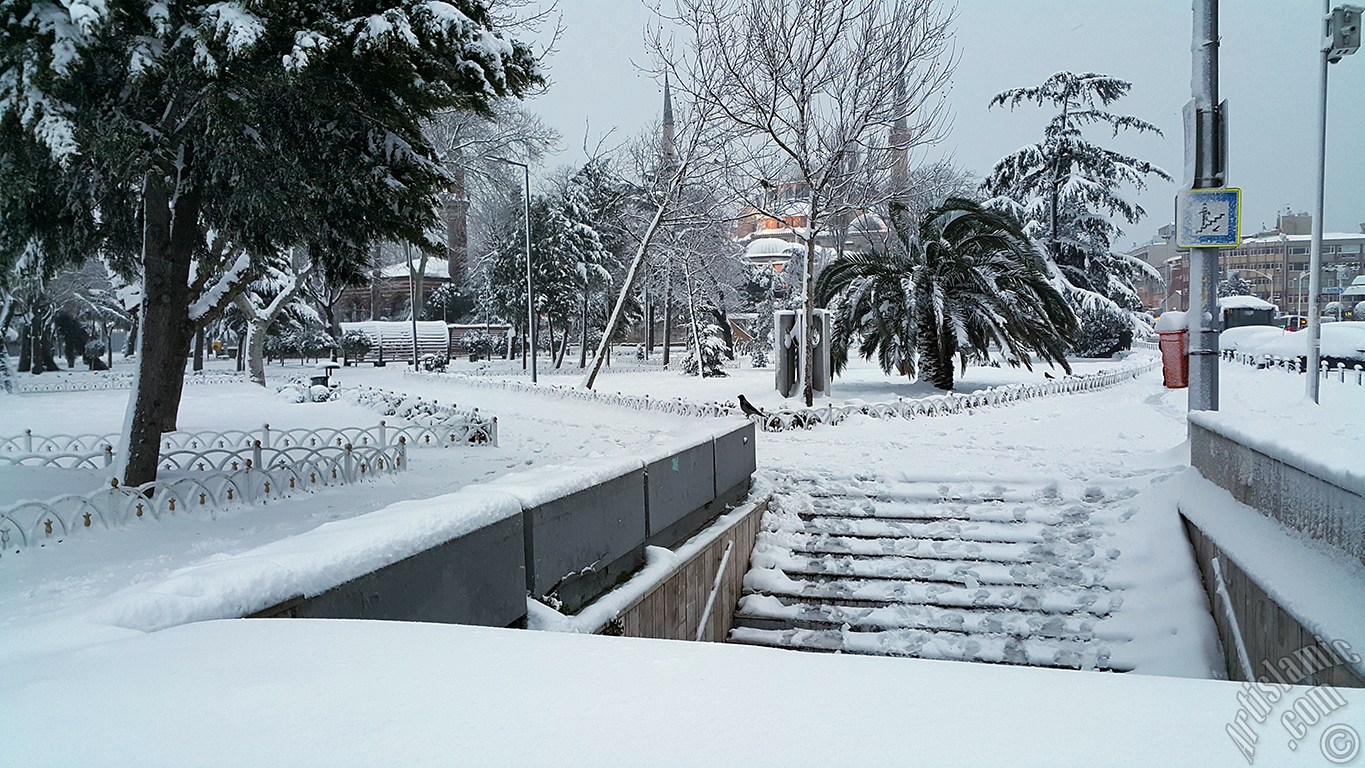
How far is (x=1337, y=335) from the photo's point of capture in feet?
80.9

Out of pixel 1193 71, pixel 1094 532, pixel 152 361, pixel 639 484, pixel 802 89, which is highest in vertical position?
pixel 802 89

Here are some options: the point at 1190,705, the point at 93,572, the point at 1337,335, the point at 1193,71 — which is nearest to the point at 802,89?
the point at 1193,71

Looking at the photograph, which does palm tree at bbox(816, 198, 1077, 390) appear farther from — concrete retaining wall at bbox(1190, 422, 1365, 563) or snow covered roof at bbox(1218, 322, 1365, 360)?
concrete retaining wall at bbox(1190, 422, 1365, 563)

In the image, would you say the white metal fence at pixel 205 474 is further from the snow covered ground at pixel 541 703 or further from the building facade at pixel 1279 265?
the building facade at pixel 1279 265

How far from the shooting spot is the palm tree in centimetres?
1785

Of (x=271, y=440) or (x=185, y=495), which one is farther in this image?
(x=271, y=440)

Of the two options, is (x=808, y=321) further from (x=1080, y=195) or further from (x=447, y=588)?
(x=1080, y=195)

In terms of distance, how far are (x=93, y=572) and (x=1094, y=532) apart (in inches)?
334

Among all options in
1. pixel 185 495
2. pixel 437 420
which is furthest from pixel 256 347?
pixel 185 495

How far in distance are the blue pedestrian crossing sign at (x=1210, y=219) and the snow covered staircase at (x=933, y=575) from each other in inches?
104

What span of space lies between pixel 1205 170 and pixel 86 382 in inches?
1404

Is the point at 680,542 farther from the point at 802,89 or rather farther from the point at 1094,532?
the point at 802,89

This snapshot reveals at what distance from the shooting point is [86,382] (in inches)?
1227

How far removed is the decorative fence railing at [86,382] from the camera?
2816cm
